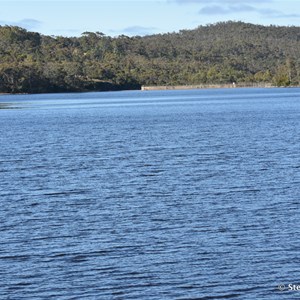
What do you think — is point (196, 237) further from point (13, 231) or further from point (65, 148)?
point (65, 148)

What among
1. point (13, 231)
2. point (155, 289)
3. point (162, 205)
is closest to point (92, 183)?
point (162, 205)

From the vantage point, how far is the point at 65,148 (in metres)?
49.3

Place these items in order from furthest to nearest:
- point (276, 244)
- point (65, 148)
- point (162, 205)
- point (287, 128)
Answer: point (287, 128) → point (65, 148) → point (162, 205) → point (276, 244)

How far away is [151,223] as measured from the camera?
76.6ft

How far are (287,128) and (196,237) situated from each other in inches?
1601

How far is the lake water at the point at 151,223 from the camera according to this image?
1761 cm

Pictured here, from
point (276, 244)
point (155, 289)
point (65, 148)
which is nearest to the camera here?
point (155, 289)

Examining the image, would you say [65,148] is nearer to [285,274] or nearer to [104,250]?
[104,250]

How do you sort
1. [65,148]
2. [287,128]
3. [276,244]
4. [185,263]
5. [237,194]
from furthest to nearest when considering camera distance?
[287,128] < [65,148] < [237,194] < [276,244] < [185,263]

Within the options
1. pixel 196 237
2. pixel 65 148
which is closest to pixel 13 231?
pixel 196 237

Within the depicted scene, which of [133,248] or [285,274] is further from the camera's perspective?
[133,248]

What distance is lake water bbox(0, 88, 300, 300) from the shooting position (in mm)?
17609

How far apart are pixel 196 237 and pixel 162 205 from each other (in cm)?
493

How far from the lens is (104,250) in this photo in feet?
66.7
